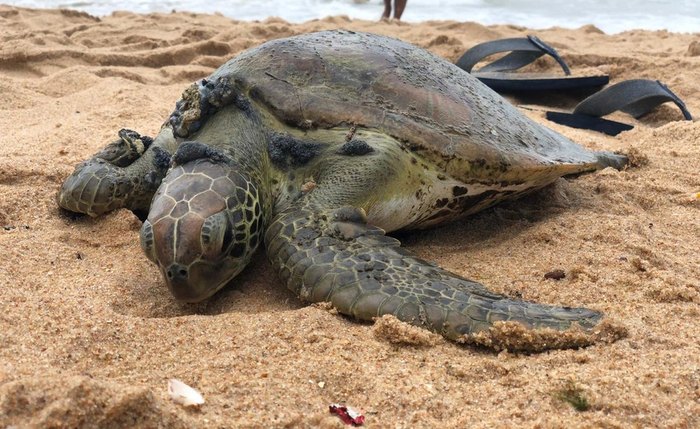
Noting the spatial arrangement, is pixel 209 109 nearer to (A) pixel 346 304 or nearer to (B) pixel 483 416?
(A) pixel 346 304

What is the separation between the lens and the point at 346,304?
1807mm

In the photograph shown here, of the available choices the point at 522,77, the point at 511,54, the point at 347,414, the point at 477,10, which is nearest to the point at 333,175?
the point at 347,414

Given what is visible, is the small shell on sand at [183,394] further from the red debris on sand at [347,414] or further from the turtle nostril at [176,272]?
the turtle nostril at [176,272]

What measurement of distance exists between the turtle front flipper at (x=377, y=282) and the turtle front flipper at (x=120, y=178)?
2.38 feet

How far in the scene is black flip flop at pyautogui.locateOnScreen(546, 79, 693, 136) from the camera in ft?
14.0

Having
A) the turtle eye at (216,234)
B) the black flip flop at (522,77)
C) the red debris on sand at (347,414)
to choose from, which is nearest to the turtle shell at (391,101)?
the turtle eye at (216,234)

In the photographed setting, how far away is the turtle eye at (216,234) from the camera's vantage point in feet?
6.35

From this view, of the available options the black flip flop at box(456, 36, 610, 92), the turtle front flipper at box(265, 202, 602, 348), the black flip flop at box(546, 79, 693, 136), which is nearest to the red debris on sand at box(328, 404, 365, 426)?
the turtle front flipper at box(265, 202, 602, 348)

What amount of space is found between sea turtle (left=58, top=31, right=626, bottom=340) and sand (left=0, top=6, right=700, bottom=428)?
0.12m

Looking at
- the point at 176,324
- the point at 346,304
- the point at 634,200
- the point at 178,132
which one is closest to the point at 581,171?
the point at 634,200

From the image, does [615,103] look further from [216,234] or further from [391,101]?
[216,234]

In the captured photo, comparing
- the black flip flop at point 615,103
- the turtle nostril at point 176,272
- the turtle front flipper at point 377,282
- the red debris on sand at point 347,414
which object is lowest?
the turtle nostril at point 176,272

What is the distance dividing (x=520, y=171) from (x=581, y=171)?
60cm

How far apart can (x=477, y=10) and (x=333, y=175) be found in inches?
520
